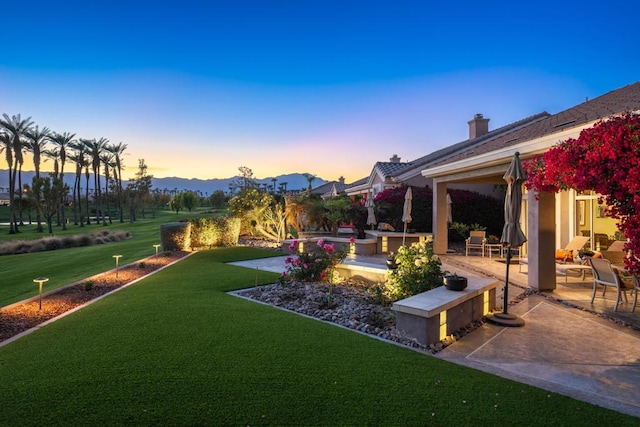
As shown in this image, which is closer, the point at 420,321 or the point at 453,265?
the point at 420,321

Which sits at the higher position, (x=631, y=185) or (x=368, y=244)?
(x=631, y=185)

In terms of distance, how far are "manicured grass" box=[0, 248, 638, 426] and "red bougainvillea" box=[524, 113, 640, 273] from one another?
7.11 ft

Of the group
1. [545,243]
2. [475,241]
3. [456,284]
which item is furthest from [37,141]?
[545,243]

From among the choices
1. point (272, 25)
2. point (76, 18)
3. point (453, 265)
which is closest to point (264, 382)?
point (453, 265)

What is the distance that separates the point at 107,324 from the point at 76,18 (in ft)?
44.1

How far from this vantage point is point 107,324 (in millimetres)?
5824

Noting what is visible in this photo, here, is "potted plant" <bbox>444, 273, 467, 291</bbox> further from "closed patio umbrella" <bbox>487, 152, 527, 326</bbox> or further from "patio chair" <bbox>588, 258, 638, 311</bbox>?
"patio chair" <bbox>588, 258, 638, 311</bbox>

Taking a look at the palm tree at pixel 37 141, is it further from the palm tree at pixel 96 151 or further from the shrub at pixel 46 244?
the shrub at pixel 46 244

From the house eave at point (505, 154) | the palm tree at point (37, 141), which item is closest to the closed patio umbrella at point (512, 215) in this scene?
the house eave at point (505, 154)

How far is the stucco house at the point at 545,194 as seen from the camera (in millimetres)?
7762

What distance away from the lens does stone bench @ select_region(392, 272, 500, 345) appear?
5.03m

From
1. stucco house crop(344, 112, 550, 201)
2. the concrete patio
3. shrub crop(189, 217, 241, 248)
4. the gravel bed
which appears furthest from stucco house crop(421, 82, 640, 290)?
shrub crop(189, 217, 241, 248)

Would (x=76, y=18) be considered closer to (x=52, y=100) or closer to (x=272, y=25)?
(x=272, y=25)

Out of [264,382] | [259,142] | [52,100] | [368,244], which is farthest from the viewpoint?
[259,142]
